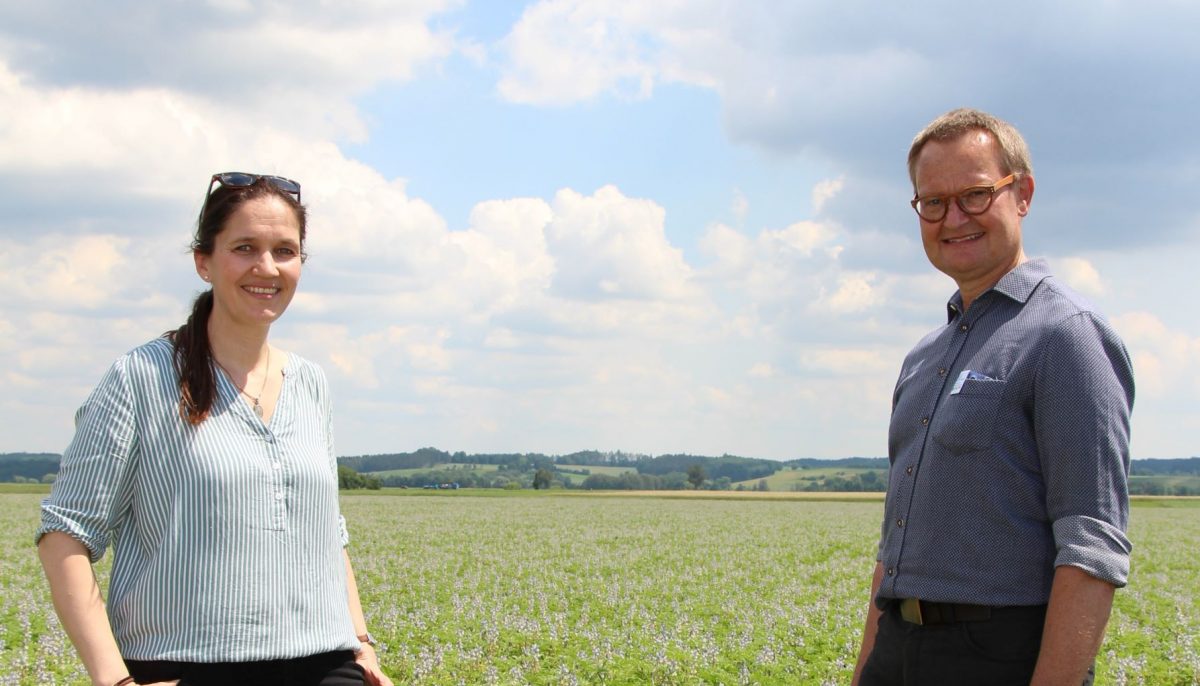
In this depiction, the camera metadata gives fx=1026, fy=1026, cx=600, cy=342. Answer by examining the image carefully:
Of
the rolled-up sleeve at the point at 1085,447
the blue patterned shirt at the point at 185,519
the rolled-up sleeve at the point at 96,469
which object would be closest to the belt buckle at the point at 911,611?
the rolled-up sleeve at the point at 1085,447

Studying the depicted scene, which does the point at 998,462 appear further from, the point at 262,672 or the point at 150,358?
the point at 150,358

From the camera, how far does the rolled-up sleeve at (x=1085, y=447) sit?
290 cm

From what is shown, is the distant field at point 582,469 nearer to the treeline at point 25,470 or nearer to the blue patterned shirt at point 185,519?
the treeline at point 25,470

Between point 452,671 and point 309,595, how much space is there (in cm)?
667

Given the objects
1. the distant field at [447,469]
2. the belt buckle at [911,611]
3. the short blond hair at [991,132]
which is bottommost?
the distant field at [447,469]

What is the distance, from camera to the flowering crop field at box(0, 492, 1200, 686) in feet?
32.0

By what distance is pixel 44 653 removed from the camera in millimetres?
9766

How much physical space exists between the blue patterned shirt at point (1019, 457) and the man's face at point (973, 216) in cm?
9

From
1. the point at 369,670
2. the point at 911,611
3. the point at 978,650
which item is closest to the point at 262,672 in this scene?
the point at 369,670

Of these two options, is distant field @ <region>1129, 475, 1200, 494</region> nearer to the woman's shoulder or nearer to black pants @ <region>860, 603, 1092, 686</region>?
black pants @ <region>860, 603, 1092, 686</region>

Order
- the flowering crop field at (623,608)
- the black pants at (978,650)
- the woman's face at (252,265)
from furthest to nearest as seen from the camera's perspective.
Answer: the flowering crop field at (623,608) < the woman's face at (252,265) < the black pants at (978,650)

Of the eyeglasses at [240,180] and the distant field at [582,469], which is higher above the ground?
the eyeglasses at [240,180]

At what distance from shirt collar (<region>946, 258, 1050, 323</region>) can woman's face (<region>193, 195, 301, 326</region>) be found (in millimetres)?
2313

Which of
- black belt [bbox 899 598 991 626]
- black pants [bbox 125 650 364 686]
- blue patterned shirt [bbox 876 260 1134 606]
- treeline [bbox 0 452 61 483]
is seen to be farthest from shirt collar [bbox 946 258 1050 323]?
treeline [bbox 0 452 61 483]
